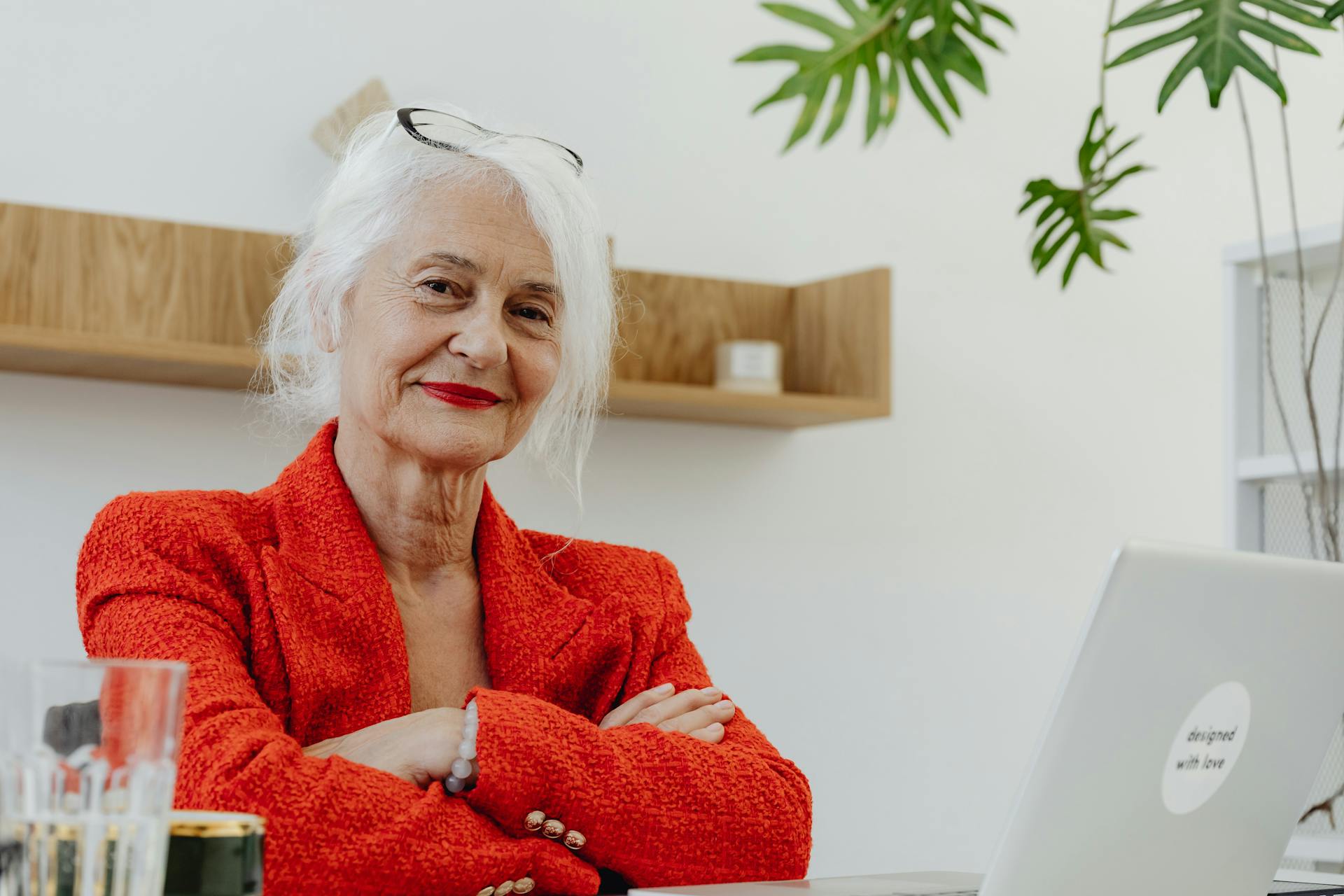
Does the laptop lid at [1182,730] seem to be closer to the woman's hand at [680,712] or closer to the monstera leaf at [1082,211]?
the woman's hand at [680,712]

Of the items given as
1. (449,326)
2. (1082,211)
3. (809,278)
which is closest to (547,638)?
(449,326)

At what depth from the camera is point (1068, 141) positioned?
3.38m

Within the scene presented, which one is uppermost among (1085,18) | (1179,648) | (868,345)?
(1085,18)

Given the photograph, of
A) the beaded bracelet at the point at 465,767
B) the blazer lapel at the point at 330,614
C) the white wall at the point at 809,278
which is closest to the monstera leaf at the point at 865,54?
the white wall at the point at 809,278

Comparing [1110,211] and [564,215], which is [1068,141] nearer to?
[1110,211]

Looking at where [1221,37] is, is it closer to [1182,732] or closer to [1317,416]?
[1317,416]

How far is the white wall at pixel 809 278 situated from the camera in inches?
96.5

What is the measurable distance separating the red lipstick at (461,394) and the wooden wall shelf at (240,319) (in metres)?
0.76

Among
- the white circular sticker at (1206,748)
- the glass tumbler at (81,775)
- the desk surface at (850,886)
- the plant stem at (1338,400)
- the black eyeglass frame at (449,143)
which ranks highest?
the black eyeglass frame at (449,143)

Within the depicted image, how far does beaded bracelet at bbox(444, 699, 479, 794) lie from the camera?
1271 mm

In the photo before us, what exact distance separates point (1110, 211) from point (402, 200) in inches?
50.1

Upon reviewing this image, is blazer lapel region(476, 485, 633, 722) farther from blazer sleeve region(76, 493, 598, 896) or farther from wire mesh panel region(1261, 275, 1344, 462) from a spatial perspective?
wire mesh panel region(1261, 275, 1344, 462)

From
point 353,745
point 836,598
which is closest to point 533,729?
point 353,745

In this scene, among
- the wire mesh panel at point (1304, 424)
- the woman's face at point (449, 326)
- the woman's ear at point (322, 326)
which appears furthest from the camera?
the wire mesh panel at point (1304, 424)
